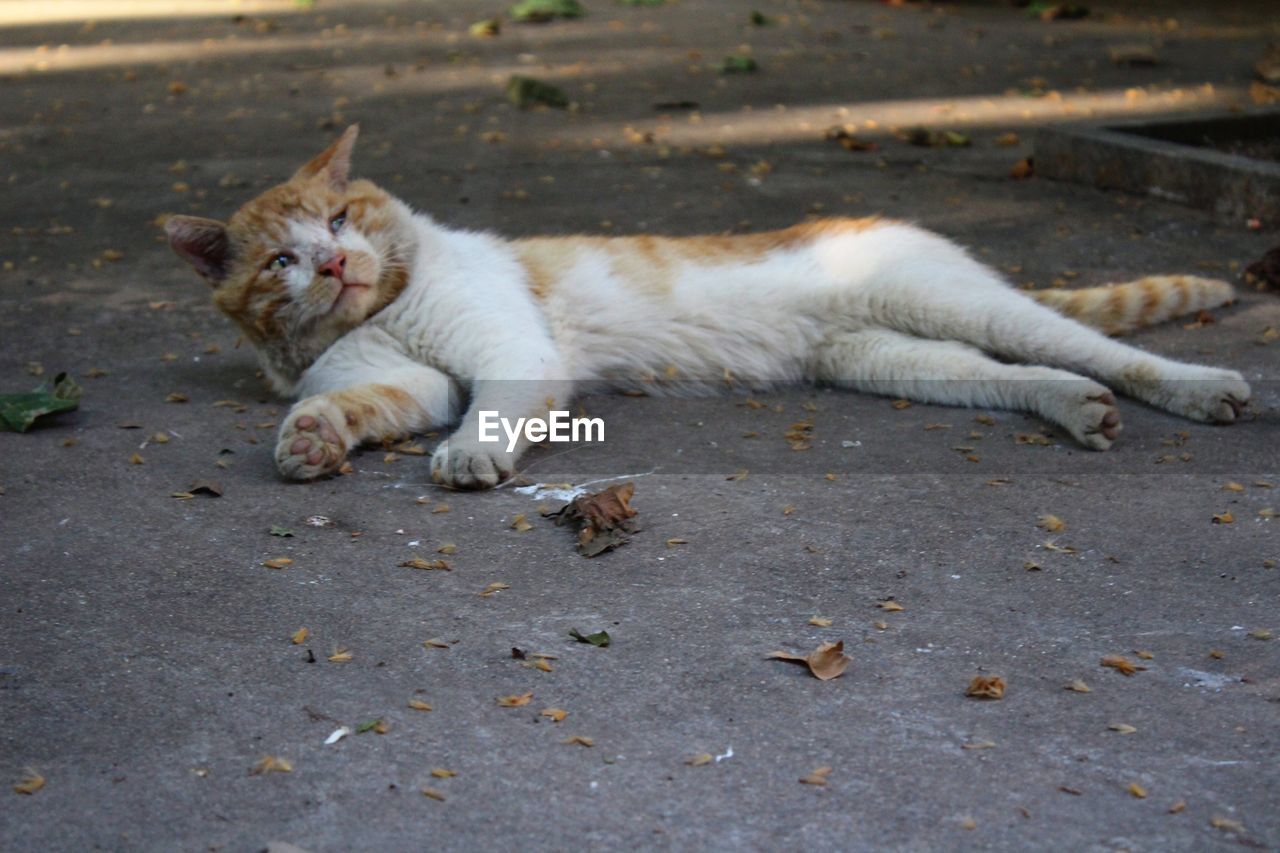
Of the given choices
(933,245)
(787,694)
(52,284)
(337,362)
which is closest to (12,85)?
(52,284)

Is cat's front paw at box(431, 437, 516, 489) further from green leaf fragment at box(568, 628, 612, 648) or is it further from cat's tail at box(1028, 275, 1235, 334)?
cat's tail at box(1028, 275, 1235, 334)

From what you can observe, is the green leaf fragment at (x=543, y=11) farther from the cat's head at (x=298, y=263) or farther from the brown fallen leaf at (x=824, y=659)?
the brown fallen leaf at (x=824, y=659)

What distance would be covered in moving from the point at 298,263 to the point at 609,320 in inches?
42.5

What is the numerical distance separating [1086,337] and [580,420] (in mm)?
1718

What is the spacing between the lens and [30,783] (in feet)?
8.38

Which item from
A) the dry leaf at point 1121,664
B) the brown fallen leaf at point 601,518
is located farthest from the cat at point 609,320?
the dry leaf at point 1121,664

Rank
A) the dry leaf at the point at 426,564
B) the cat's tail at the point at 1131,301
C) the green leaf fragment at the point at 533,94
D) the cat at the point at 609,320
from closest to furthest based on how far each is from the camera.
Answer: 1. the dry leaf at the point at 426,564
2. the cat at the point at 609,320
3. the cat's tail at the point at 1131,301
4. the green leaf fragment at the point at 533,94

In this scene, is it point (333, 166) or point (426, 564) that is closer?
point (426, 564)

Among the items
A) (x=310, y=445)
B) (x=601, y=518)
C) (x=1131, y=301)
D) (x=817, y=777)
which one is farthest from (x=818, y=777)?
(x=1131, y=301)

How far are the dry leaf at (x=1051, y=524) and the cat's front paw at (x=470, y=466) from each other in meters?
1.47

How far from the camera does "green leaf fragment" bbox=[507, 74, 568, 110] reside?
9.30m

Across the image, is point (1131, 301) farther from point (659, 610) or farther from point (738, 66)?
point (738, 66)

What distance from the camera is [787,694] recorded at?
287 cm

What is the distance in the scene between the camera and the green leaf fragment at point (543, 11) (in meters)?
12.5
